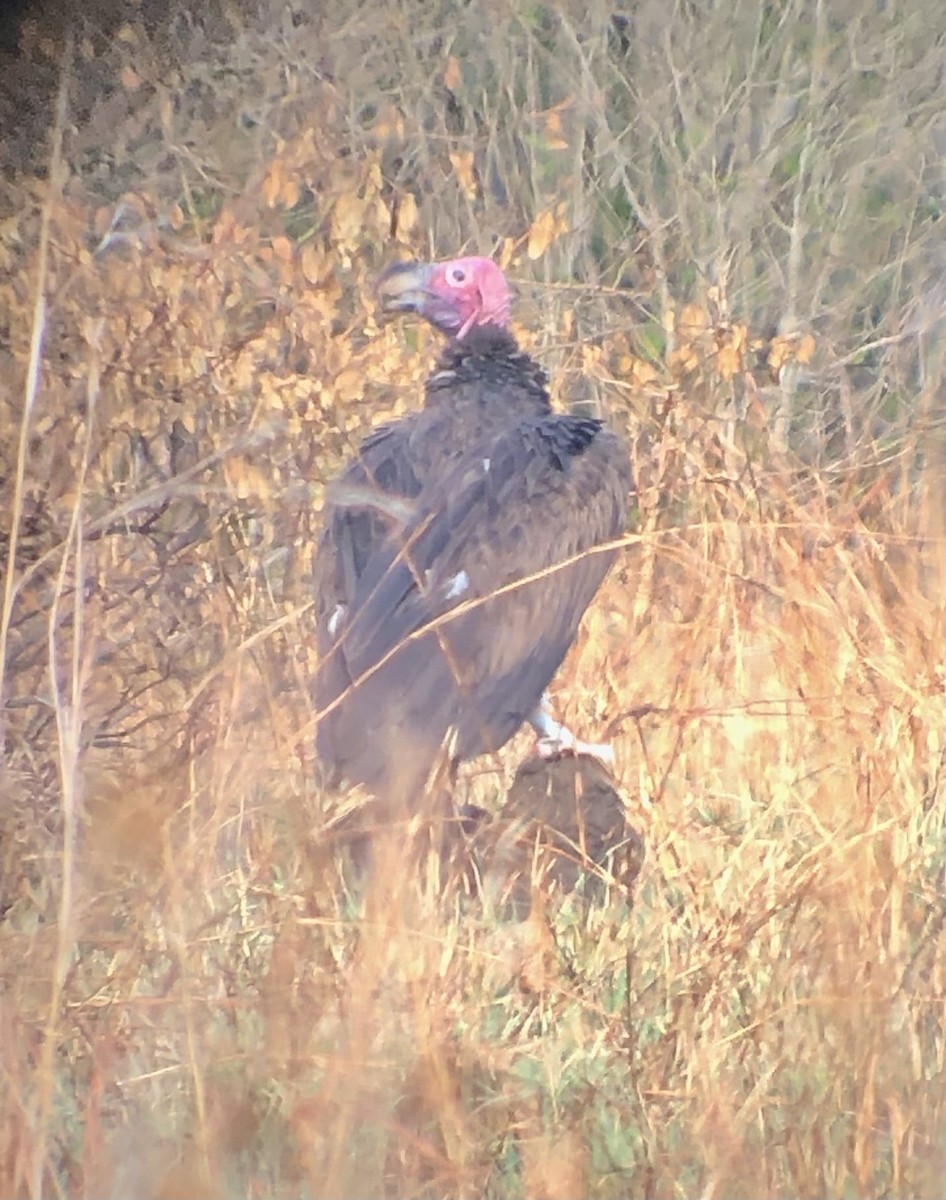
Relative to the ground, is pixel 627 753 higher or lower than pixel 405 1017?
higher

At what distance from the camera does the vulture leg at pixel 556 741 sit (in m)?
1.42

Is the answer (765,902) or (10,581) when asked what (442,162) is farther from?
(765,902)

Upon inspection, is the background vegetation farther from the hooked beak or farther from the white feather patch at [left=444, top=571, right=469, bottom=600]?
the white feather patch at [left=444, top=571, right=469, bottom=600]

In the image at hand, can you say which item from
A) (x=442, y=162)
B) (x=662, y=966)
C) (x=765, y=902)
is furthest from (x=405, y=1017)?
(x=442, y=162)

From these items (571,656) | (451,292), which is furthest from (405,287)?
(571,656)

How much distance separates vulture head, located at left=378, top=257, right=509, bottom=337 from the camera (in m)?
1.51

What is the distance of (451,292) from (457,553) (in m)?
0.31

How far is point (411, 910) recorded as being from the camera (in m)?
1.42

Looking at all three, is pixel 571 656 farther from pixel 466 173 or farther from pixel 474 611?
pixel 466 173

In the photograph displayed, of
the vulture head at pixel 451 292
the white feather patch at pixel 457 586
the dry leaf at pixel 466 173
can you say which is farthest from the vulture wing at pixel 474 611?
the dry leaf at pixel 466 173

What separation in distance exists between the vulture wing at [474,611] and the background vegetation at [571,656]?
0.04 m

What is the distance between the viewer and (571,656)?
1.45m

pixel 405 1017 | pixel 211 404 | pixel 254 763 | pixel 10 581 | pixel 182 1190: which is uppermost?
pixel 211 404

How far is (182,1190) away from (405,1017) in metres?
0.30
